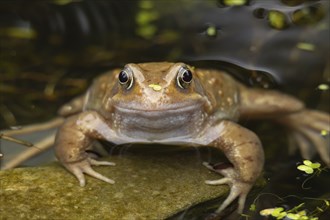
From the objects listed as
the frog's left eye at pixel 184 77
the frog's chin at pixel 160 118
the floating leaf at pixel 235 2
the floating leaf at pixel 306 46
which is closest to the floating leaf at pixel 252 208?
the frog's chin at pixel 160 118

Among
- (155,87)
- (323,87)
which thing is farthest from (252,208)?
(323,87)

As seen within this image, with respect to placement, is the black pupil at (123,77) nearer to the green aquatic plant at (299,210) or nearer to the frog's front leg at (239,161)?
the frog's front leg at (239,161)

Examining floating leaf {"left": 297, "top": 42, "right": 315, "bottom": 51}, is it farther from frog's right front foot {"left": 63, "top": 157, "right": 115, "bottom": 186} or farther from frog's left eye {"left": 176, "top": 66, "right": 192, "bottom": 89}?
frog's right front foot {"left": 63, "top": 157, "right": 115, "bottom": 186}

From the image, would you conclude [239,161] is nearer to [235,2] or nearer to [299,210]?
[299,210]

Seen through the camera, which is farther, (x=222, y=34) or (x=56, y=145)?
(x=222, y=34)

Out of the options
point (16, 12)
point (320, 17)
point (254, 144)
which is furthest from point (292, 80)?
point (16, 12)

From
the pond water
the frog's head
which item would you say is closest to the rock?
the frog's head

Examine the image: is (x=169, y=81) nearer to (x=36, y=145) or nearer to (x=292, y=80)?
(x=36, y=145)
